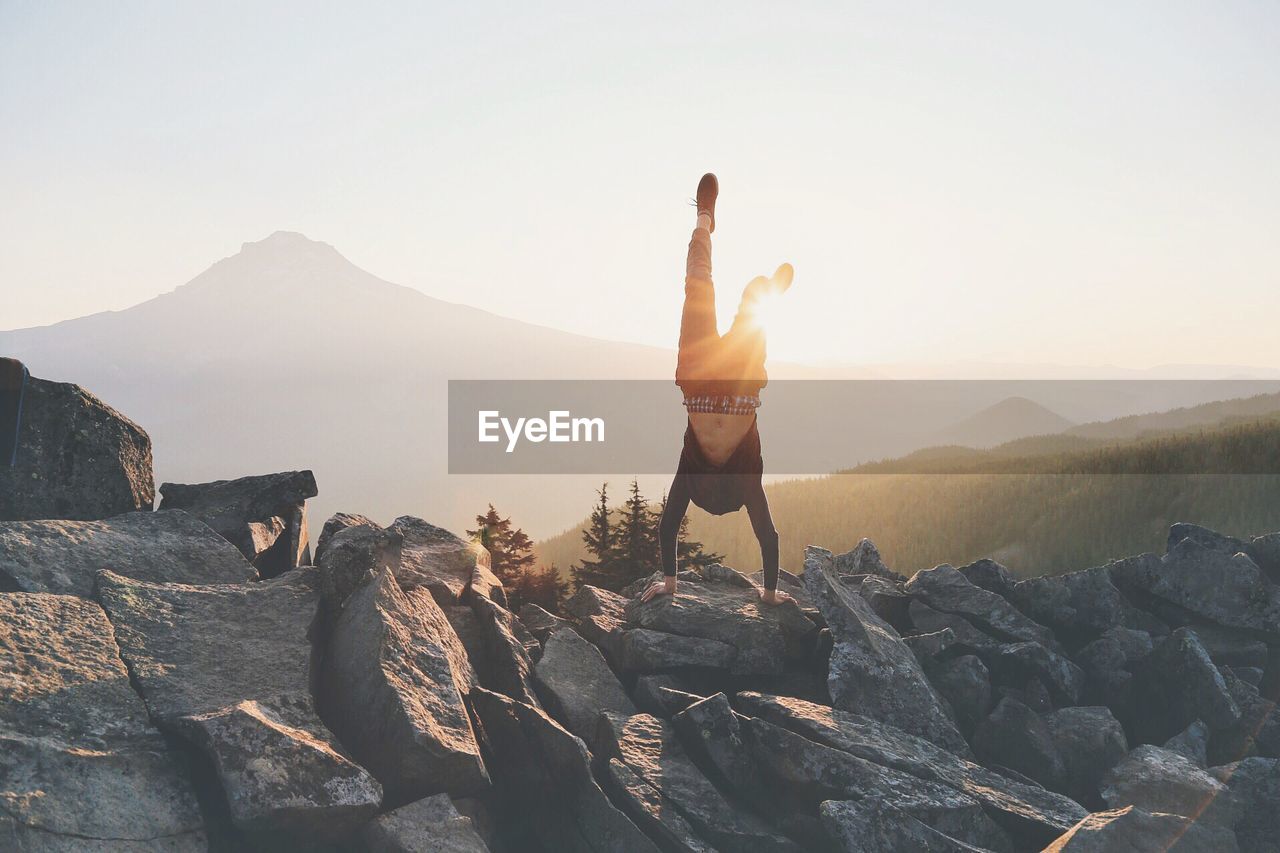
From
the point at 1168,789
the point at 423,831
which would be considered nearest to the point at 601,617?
the point at 423,831

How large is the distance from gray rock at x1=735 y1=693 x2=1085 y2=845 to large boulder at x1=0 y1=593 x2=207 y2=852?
14.0 feet

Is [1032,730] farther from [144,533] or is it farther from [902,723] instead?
[144,533]

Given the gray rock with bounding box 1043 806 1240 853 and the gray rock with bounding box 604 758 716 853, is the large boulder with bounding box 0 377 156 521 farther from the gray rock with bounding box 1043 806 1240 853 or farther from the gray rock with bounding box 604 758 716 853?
the gray rock with bounding box 1043 806 1240 853

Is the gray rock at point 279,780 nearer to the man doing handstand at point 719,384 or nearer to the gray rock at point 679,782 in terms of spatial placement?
the gray rock at point 679,782

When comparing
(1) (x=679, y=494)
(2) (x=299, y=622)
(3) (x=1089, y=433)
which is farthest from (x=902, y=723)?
(3) (x=1089, y=433)

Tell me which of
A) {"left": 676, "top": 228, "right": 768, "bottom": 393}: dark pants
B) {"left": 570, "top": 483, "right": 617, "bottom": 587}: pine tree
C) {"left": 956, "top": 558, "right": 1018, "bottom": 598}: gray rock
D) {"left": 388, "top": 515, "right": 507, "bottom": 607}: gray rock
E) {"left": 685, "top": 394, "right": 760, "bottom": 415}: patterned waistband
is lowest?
{"left": 570, "top": 483, "right": 617, "bottom": 587}: pine tree

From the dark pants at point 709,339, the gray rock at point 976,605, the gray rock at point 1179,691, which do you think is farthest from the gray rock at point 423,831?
the gray rock at point 1179,691

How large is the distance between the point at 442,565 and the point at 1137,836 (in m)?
6.73

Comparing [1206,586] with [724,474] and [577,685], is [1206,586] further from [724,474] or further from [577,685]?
[577,685]

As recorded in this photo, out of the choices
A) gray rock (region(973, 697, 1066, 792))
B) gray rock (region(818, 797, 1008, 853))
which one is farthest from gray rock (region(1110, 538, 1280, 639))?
gray rock (region(818, 797, 1008, 853))

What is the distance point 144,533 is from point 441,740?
13.5ft

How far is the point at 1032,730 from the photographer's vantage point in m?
7.64

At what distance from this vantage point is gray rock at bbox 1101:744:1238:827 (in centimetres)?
650

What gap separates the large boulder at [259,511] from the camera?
367 inches
